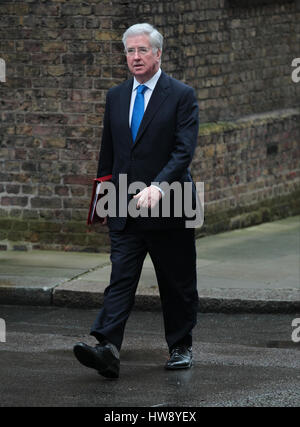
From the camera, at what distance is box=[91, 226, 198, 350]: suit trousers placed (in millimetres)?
6730

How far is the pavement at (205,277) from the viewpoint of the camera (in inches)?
350

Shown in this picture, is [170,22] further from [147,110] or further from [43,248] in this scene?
[147,110]

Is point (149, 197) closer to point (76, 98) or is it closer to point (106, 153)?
point (106, 153)

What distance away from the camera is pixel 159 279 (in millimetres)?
6953

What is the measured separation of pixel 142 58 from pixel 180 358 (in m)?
1.74

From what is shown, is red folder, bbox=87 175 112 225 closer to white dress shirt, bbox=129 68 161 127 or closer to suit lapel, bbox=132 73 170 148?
suit lapel, bbox=132 73 170 148

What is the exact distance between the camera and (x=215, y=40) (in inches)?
485

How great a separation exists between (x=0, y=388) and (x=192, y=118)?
1.82 m

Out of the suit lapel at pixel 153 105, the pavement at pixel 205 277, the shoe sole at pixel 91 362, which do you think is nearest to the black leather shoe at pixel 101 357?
the shoe sole at pixel 91 362

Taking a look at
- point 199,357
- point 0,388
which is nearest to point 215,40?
point 199,357
